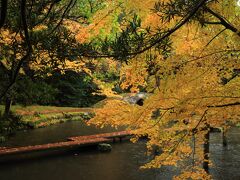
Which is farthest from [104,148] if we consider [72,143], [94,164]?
[94,164]

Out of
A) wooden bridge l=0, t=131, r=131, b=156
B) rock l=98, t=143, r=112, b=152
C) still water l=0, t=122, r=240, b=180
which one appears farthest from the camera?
rock l=98, t=143, r=112, b=152

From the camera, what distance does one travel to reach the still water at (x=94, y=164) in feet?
40.1

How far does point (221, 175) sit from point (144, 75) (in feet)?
23.6

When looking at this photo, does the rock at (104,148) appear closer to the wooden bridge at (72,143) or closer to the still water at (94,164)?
the still water at (94,164)

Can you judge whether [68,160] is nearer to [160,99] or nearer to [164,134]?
[164,134]

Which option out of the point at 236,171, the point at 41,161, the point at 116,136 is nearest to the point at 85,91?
the point at 116,136

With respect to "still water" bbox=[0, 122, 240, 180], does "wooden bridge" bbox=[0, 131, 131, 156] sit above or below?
above

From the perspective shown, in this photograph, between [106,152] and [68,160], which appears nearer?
[68,160]

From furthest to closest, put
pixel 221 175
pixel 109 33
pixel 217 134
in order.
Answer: pixel 217 134
pixel 221 175
pixel 109 33

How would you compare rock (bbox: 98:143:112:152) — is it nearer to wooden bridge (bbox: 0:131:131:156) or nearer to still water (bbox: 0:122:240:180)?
still water (bbox: 0:122:240:180)

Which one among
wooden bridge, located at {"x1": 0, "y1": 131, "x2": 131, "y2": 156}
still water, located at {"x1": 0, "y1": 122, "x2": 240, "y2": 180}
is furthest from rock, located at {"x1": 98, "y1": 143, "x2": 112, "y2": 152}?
wooden bridge, located at {"x1": 0, "y1": 131, "x2": 131, "y2": 156}

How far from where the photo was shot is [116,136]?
18844mm

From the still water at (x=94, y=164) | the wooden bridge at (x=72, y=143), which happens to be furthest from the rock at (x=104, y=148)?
the wooden bridge at (x=72, y=143)

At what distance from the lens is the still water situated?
40.1 ft
